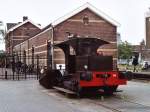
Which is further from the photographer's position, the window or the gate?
the window

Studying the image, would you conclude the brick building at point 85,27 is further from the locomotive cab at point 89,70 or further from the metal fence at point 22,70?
the locomotive cab at point 89,70

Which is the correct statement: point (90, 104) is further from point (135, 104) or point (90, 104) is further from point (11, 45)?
point (11, 45)

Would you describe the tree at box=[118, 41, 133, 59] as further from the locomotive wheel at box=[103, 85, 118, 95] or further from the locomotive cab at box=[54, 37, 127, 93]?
the locomotive wheel at box=[103, 85, 118, 95]

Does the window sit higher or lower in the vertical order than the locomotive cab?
higher

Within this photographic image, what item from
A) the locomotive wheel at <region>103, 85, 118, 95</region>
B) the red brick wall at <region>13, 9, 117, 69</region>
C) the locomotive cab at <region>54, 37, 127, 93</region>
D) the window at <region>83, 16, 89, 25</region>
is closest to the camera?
the locomotive cab at <region>54, 37, 127, 93</region>

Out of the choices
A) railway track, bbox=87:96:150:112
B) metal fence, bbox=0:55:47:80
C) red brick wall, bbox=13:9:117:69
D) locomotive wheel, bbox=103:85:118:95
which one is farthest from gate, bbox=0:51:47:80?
railway track, bbox=87:96:150:112

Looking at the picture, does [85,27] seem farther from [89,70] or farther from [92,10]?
[89,70]

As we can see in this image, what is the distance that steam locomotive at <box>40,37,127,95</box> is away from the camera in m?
20.5

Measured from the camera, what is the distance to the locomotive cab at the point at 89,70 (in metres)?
20.5

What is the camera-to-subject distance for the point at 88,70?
21.4 meters

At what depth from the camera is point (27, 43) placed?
73.9 metres

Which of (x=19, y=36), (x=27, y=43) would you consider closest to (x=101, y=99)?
(x=27, y=43)

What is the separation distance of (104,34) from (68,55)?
110 ft

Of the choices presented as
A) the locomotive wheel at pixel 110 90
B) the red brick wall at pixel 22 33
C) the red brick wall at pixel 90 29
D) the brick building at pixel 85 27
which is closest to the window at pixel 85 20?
the brick building at pixel 85 27
